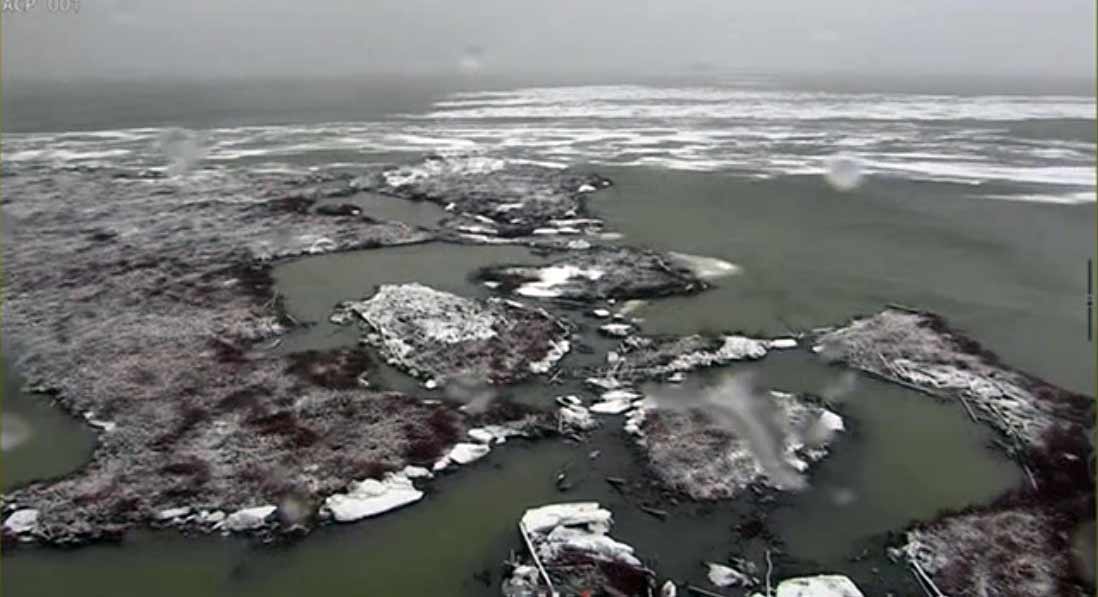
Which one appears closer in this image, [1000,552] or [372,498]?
[1000,552]

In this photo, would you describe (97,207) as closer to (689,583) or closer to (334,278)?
(334,278)

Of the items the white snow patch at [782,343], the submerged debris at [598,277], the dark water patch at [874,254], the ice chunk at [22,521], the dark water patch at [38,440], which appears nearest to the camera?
the ice chunk at [22,521]

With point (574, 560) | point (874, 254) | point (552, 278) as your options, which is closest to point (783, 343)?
point (552, 278)

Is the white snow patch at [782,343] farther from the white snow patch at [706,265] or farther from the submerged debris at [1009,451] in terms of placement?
the white snow patch at [706,265]

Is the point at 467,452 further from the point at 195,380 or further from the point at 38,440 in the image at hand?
the point at 38,440

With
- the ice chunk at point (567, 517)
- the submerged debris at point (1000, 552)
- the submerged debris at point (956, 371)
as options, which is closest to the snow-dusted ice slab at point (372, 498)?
the ice chunk at point (567, 517)

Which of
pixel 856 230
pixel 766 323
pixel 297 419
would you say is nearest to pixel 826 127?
pixel 856 230
